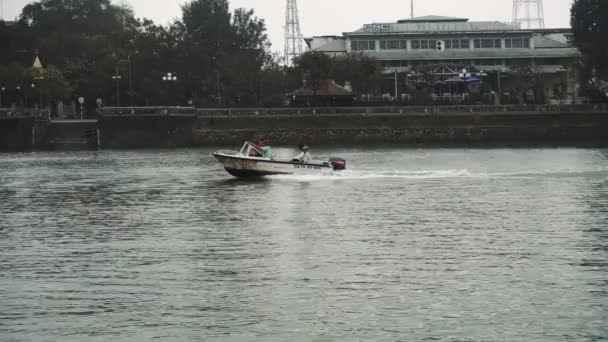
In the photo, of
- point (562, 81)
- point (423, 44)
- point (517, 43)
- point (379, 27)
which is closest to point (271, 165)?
point (562, 81)

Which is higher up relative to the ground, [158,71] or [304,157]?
[158,71]

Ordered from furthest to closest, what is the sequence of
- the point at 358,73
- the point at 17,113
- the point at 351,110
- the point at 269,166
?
1. the point at 358,73
2. the point at 17,113
3. the point at 351,110
4. the point at 269,166

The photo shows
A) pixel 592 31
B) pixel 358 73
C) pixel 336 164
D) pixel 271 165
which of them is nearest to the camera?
pixel 271 165

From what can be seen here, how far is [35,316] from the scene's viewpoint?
2566 centimetres

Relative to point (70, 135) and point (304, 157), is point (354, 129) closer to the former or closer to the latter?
point (70, 135)

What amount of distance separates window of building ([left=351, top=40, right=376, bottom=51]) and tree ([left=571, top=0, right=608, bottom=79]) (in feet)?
93.2

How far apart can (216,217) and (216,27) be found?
129985mm

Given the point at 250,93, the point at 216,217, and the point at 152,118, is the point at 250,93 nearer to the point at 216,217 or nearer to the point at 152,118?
the point at 152,118

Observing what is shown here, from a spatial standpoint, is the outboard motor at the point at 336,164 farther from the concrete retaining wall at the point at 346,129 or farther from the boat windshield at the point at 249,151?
the concrete retaining wall at the point at 346,129

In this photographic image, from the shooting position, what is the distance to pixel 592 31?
14050 centimetres

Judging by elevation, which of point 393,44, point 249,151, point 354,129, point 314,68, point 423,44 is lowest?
point 249,151

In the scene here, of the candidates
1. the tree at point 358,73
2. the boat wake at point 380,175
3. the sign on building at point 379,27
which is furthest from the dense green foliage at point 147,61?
the boat wake at point 380,175

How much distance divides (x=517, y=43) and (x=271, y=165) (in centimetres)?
9816

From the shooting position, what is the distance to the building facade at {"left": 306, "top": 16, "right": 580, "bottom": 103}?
144 meters
